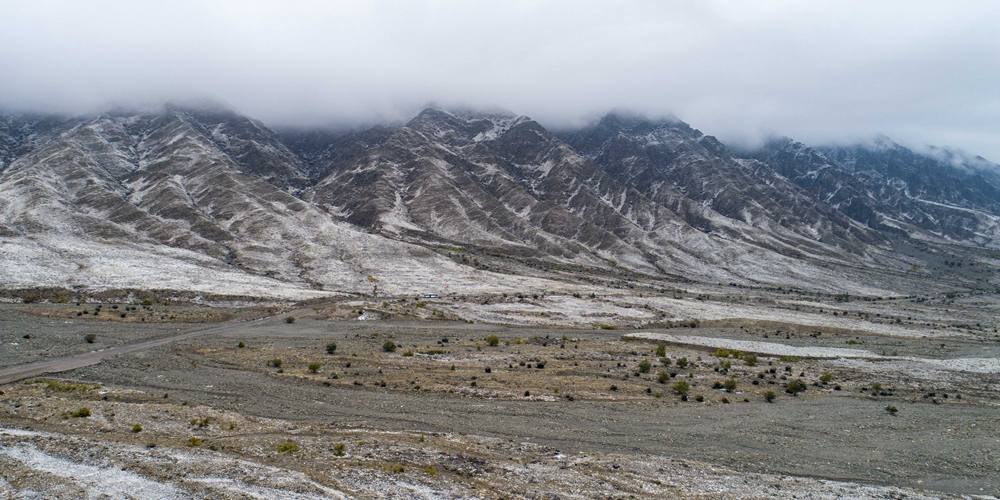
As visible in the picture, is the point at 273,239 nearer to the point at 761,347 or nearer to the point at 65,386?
the point at 65,386

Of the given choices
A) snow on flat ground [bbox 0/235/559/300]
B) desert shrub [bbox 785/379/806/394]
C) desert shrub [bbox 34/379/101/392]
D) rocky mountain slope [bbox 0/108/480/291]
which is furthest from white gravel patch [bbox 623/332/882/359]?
rocky mountain slope [bbox 0/108/480/291]

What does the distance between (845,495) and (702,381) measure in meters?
18.8

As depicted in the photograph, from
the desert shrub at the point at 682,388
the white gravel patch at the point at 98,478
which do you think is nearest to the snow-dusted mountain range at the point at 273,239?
the white gravel patch at the point at 98,478

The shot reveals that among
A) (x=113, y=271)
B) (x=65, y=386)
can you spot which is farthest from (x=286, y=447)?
(x=113, y=271)

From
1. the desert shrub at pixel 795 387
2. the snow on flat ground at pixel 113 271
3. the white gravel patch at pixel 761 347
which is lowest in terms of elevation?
the snow on flat ground at pixel 113 271

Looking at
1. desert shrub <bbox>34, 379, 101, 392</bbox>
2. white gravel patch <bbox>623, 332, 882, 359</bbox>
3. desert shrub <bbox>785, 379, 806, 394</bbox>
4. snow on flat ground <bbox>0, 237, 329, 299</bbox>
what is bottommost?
snow on flat ground <bbox>0, 237, 329, 299</bbox>

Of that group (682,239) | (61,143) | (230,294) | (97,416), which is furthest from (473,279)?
(61,143)

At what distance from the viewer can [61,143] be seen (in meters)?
171

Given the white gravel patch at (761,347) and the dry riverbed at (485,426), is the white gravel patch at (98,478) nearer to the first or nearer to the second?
the dry riverbed at (485,426)

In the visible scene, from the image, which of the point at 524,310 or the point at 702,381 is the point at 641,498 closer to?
the point at 702,381

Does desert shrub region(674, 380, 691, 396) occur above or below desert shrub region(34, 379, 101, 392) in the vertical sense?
above

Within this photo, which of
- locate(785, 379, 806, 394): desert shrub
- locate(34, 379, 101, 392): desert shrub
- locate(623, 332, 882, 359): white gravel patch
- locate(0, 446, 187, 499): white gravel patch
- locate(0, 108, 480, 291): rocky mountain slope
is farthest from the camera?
locate(0, 108, 480, 291): rocky mountain slope

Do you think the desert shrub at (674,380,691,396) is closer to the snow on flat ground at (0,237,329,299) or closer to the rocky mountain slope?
the snow on flat ground at (0,237,329,299)

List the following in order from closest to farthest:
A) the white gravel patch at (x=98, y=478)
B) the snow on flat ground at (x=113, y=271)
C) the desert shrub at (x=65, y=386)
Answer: the white gravel patch at (x=98, y=478) < the desert shrub at (x=65, y=386) < the snow on flat ground at (x=113, y=271)
